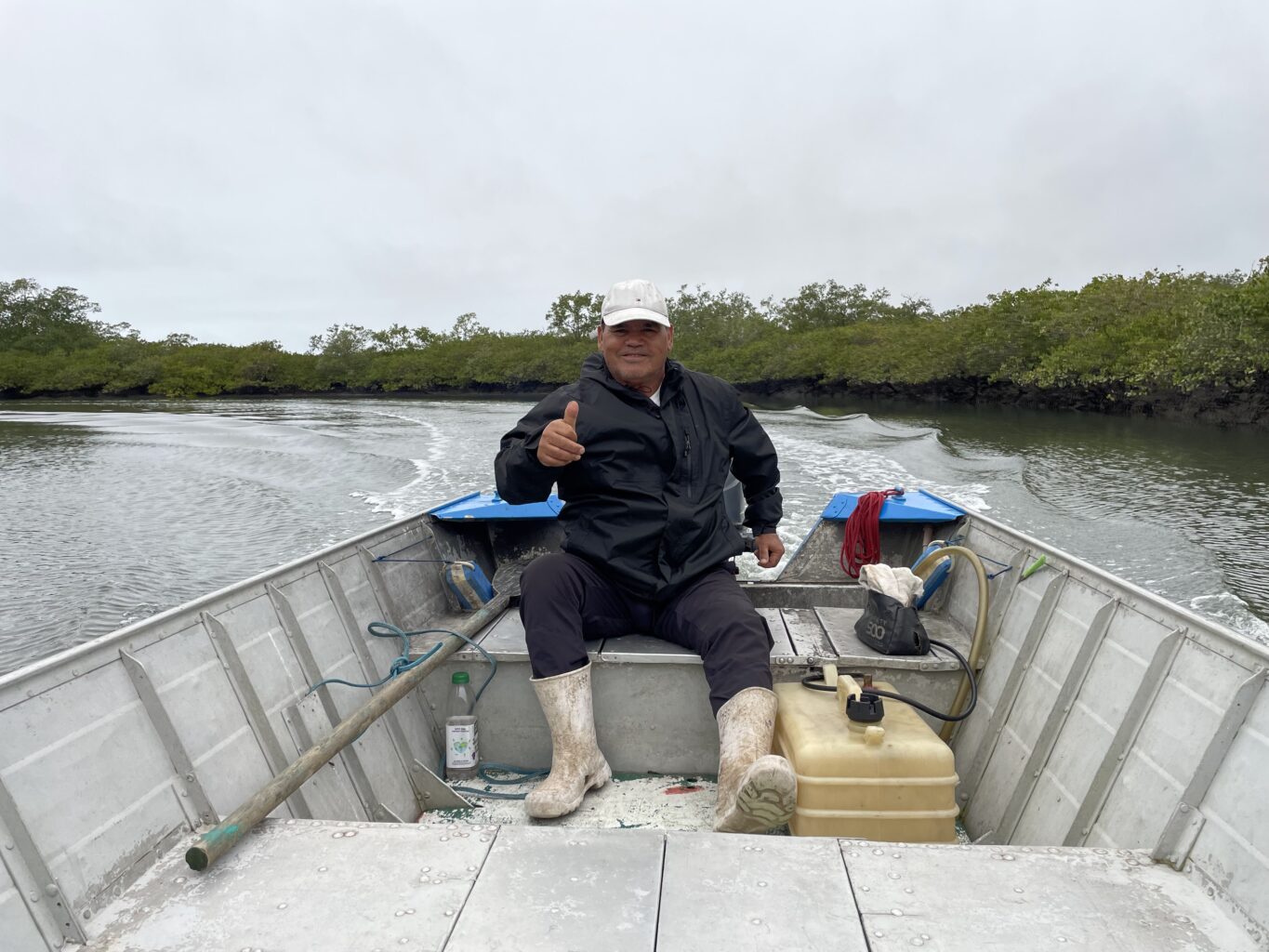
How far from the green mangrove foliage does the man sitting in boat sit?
21352 millimetres

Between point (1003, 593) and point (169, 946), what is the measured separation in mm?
3012

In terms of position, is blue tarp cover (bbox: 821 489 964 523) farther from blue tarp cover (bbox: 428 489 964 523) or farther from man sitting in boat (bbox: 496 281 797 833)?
man sitting in boat (bbox: 496 281 797 833)

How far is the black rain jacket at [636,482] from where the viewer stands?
2760 millimetres

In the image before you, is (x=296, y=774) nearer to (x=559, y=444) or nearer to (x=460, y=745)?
(x=460, y=745)

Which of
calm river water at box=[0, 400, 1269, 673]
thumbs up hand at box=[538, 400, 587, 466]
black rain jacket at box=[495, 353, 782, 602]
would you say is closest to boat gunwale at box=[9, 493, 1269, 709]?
black rain jacket at box=[495, 353, 782, 602]

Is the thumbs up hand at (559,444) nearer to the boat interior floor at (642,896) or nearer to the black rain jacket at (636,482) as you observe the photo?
the black rain jacket at (636,482)

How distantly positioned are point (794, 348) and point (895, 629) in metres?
53.8

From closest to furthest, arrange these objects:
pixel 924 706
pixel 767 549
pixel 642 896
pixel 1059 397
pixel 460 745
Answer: pixel 642 896 → pixel 924 706 → pixel 460 745 → pixel 767 549 → pixel 1059 397

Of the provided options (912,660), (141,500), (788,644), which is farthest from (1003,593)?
(141,500)

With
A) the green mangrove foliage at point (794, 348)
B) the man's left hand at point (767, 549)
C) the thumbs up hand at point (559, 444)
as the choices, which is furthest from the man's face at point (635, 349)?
the green mangrove foliage at point (794, 348)

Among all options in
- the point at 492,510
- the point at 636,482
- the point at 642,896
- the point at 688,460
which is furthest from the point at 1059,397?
the point at 642,896

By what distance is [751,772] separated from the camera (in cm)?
196

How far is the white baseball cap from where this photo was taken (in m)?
2.81

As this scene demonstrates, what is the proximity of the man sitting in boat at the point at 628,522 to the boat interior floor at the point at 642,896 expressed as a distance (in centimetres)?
80
